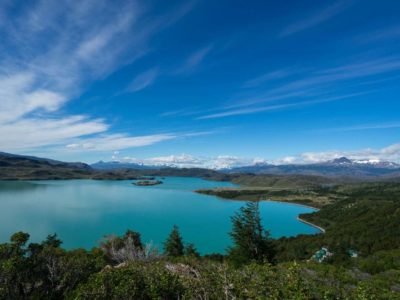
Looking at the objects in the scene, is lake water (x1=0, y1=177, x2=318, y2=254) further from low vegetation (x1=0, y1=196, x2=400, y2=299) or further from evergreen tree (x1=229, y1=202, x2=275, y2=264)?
low vegetation (x1=0, y1=196, x2=400, y2=299)

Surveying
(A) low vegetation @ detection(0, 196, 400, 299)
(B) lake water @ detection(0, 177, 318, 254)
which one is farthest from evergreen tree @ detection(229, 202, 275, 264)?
(B) lake water @ detection(0, 177, 318, 254)

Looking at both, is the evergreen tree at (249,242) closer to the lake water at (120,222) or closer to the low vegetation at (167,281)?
the low vegetation at (167,281)

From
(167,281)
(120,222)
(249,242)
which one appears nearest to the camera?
(167,281)

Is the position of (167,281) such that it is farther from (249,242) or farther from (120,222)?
(120,222)

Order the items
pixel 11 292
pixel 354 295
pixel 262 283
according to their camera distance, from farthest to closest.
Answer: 1. pixel 11 292
2. pixel 262 283
3. pixel 354 295

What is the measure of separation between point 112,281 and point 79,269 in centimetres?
434

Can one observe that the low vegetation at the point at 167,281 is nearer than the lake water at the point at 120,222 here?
Yes

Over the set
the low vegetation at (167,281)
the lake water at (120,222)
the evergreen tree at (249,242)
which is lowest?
the lake water at (120,222)

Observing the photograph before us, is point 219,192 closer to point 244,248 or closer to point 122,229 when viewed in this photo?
point 122,229

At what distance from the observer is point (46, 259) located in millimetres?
13641

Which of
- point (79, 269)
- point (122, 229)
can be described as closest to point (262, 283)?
point (79, 269)

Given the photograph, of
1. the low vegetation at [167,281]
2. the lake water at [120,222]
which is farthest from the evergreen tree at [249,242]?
the lake water at [120,222]

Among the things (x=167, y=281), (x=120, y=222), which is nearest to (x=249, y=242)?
(x=167, y=281)

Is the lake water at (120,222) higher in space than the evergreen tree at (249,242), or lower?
lower
